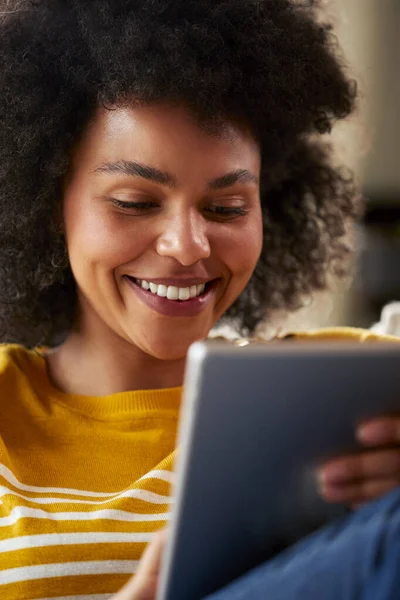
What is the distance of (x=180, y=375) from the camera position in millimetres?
1256

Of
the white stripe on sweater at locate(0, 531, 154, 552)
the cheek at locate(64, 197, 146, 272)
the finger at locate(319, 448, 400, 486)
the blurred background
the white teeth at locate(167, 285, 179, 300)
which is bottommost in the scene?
the white stripe on sweater at locate(0, 531, 154, 552)

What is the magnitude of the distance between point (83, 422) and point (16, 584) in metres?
0.25

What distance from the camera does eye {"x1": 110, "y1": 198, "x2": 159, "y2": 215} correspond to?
3.54 ft

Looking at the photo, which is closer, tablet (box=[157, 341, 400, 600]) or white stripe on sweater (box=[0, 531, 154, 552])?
tablet (box=[157, 341, 400, 600])

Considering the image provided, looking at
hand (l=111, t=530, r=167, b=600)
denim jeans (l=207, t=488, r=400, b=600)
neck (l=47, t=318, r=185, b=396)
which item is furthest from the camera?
neck (l=47, t=318, r=185, b=396)

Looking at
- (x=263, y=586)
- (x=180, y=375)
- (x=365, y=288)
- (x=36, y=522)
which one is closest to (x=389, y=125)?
(x=365, y=288)

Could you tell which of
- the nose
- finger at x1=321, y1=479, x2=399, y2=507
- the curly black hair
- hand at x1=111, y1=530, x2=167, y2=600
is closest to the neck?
the curly black hair

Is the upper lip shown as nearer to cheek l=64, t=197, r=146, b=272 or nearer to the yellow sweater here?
cheek l=64, t=197, r=146, b=272

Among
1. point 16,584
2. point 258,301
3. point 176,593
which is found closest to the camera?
point 176,593

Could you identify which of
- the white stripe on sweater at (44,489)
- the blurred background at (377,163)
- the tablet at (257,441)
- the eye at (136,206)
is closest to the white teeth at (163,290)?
the eye at (136,206)

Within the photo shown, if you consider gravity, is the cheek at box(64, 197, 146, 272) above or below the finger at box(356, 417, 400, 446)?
above

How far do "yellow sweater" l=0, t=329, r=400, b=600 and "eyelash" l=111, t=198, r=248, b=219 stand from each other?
27 cm

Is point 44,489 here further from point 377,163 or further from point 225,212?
point 377,163

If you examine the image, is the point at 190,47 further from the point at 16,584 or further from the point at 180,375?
the point at 16,584
